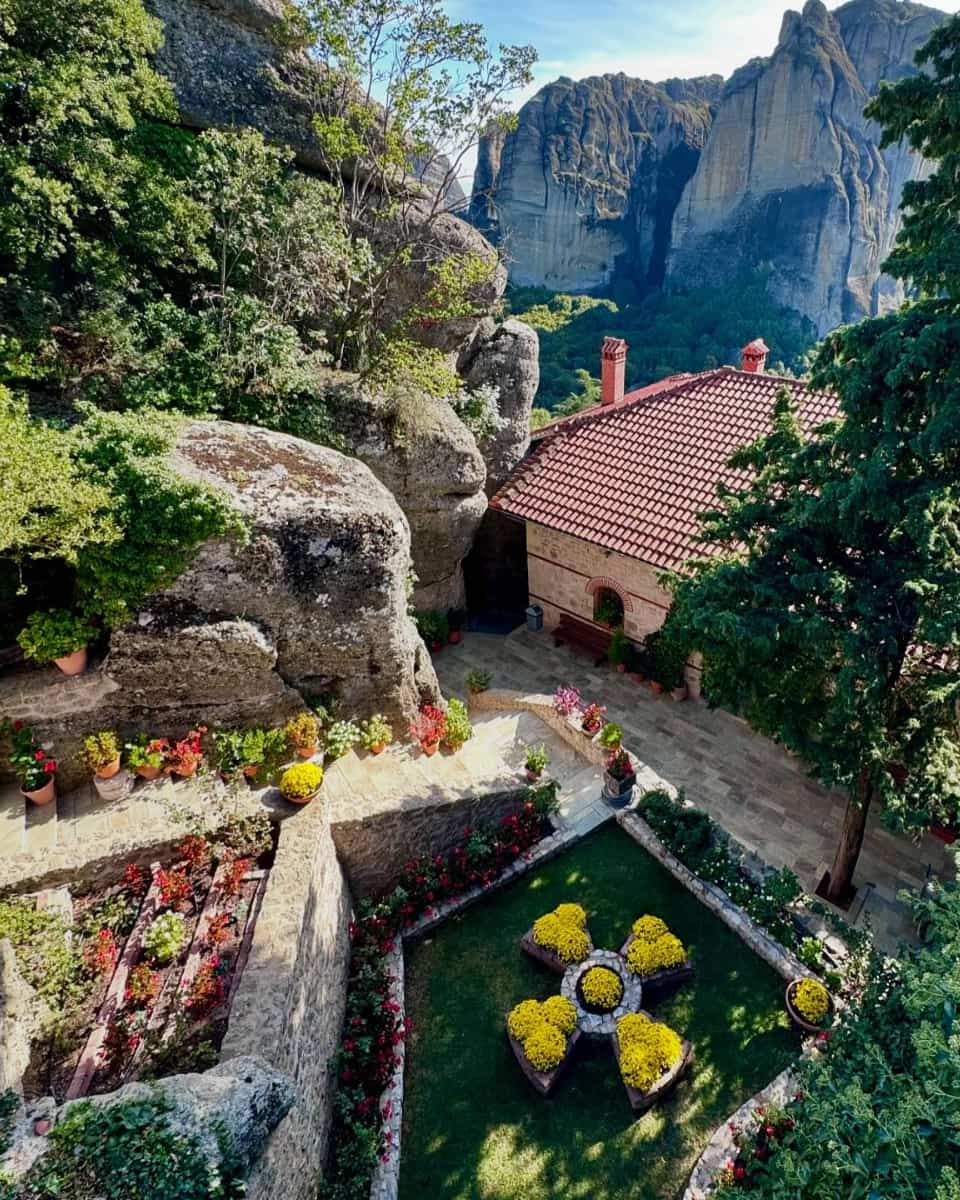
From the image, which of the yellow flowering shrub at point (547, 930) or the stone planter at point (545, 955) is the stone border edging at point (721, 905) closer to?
the stone planter at point (545, 955)

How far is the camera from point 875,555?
801 centimetres

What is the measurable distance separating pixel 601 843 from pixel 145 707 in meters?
7.54

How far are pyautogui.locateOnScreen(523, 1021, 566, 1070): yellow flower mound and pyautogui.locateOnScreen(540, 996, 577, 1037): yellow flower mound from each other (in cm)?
9

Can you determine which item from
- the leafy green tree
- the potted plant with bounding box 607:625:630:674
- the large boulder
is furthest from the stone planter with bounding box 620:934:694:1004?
the large boulder

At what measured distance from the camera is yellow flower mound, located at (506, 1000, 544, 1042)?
7.99 metres

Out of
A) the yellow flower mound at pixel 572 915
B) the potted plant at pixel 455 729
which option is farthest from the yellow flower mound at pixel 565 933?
the potted plant at pixel 455 729

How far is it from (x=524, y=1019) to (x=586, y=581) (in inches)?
398

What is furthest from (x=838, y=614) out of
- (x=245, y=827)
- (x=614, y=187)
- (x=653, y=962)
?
(x=614, y=187)

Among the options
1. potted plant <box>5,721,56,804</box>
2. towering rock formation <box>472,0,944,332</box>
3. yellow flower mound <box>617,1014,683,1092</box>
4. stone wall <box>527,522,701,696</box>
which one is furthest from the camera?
towering rock formation <box>472,0,944,332</box>

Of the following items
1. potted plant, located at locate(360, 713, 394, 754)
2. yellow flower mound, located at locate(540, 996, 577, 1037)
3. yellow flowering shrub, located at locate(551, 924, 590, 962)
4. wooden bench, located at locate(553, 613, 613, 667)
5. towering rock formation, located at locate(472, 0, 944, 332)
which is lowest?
yellow flower mound, located at locate(540, 996, 577, 1037)

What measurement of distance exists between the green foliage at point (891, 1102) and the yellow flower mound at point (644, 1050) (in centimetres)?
230

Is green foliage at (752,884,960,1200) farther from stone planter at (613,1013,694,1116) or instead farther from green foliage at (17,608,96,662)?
green foliage at (17,608,96,662)

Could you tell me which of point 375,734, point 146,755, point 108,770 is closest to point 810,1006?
point 375,734

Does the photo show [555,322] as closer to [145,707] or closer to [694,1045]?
[145,707]
